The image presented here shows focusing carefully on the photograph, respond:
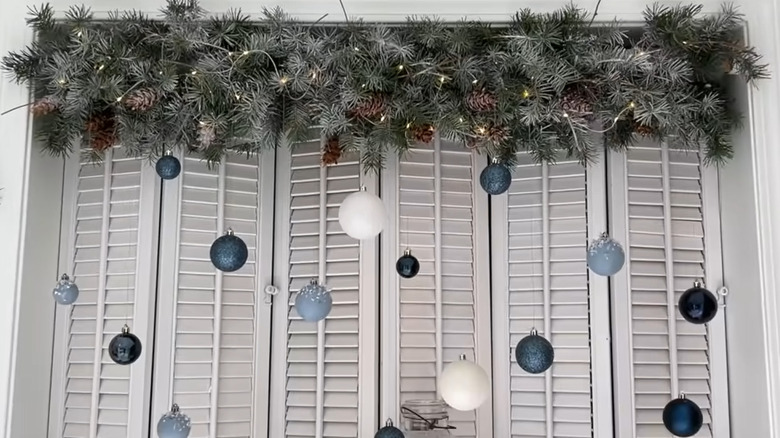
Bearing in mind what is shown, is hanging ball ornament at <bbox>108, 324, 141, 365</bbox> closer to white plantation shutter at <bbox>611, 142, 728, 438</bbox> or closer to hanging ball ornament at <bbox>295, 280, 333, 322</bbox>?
hanging ball ornament at <bbox>295, 280, 333, 322</bbox>

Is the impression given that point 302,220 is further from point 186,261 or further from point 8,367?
point 8,367

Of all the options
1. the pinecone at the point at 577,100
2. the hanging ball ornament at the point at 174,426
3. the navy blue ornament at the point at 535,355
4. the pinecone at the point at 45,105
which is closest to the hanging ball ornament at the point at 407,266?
the navy blue ornament at the point at 535,355

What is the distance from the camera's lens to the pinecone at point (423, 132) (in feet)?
5.43

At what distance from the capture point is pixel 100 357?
1750mm

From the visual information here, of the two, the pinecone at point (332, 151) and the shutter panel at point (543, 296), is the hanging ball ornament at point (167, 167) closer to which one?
the pinecone at point (332, 151)

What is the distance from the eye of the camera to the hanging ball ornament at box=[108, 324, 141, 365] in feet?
5.17

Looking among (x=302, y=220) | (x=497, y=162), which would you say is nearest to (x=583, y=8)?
(x=497, y=162)

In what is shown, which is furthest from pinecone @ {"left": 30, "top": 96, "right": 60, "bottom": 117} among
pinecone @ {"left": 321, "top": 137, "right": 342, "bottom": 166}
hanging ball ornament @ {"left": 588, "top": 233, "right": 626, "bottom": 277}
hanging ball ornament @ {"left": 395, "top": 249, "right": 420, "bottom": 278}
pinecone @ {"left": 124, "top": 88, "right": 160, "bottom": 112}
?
hanging ball ornament @ {"left": 588, "top": 233, "right": 626, "bottom": 277}

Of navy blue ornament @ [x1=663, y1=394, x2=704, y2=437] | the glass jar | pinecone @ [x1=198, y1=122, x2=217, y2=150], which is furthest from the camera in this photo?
the glass jar

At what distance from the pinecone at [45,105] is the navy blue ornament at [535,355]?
1.25 m

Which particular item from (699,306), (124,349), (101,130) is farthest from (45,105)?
(699,306)

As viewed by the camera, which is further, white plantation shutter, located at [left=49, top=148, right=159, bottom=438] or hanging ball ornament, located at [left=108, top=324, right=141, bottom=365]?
white plantation shutter, located at [left=49, top=148, right=159, bottom=438]

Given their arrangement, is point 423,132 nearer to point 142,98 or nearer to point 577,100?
point 577,100

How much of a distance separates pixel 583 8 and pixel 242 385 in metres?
1.30
